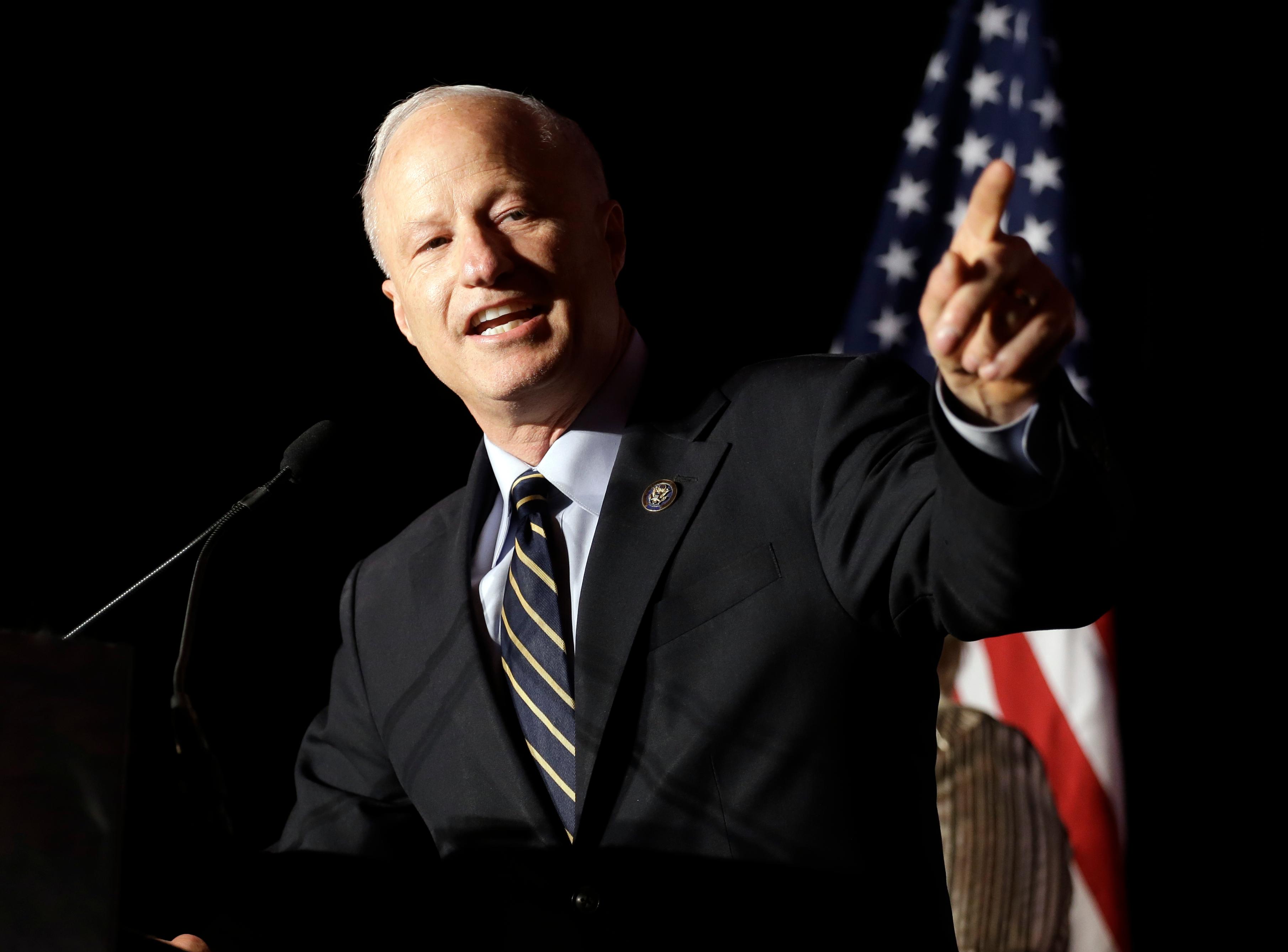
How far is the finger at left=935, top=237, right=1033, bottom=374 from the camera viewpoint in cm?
89

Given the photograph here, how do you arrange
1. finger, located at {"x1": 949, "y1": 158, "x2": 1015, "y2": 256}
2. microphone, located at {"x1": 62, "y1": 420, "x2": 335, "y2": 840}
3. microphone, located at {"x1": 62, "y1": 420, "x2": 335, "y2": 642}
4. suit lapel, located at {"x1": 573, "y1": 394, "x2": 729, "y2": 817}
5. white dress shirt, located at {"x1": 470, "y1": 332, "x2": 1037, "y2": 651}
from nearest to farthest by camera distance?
1. finger, located at {"x1": 949, "y1": 158, "x2": 1015, "y2": 256}
2. microphone, located at {"x1": 62, "y1": 420, "x2": 335, "y2": 840}
3. microphone, located at {"x1": 62, "y1": 420, "x2": 335, "y2": 642}
4. suit lapel, located at {"x1": 573, "y1": 394, "x2": 729, "y2": 817}
5. white dress shirt, located at {"x1": 470, "y1": 332, "x2": 1037, "y2": 651}

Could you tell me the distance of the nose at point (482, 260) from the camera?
5.25 ft

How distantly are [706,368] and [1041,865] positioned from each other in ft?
4.53

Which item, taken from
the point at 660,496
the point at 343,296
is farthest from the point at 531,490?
the point at 343,296

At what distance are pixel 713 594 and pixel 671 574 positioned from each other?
0.06 metres

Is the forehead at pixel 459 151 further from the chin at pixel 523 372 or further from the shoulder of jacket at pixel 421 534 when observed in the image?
the shoulder of jacket at pixel 421 534

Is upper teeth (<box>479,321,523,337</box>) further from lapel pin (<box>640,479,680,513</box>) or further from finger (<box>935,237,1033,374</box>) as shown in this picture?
finger (<box>935,237,1033,374</box>)

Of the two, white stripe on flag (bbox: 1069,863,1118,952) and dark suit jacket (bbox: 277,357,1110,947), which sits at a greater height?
dark suit jacket (bbox: 277,357,1110,947)

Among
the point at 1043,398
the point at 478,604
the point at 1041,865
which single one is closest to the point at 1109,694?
the point at 1041,865

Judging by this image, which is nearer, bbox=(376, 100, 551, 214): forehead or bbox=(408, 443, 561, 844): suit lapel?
bbox=(408, 443, 561, 844): suit lapel

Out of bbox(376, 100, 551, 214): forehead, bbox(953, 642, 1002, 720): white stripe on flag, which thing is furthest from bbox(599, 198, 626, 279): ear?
bbox(953, 642, 1002, 720): white stripe on flag

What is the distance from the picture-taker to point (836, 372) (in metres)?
1.42

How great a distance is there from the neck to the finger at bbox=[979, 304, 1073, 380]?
804mm

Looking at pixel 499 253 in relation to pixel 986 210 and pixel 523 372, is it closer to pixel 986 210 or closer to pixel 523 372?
pixel 523 372
